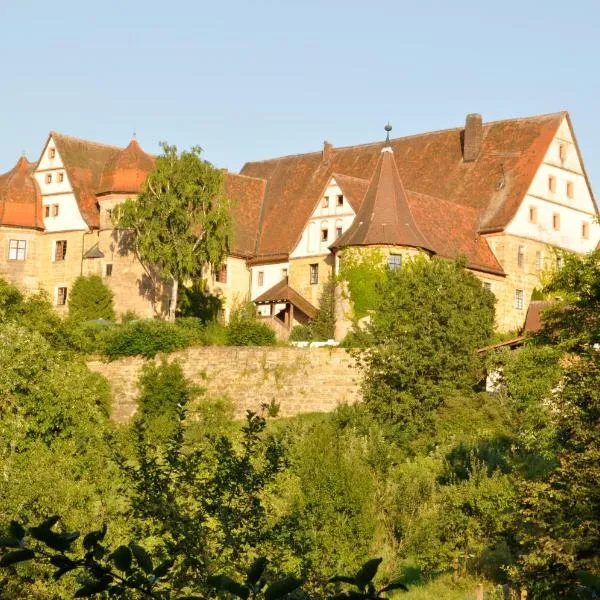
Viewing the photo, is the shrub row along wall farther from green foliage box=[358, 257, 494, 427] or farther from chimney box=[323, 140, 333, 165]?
chimney box=[323, 140, 333, 165]

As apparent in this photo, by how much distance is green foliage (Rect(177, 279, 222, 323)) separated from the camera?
56.2m

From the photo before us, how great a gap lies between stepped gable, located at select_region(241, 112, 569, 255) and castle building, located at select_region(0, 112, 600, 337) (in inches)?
2.7

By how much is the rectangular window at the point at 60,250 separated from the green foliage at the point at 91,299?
210cm

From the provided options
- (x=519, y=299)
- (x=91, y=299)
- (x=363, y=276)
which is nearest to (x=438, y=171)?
(x=519, y=299)

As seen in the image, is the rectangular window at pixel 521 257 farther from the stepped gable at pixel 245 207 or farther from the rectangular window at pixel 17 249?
the rectangular window at pixel 17 249

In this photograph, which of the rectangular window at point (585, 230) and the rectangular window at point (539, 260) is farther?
the rectangular window at point (585, 230)

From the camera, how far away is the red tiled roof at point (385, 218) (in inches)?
2084

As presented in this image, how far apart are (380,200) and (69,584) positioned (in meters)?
32.6

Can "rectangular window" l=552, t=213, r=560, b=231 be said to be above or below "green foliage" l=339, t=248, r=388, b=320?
above

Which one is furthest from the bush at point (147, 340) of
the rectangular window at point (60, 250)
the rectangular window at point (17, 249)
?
the rectangular window at point (17, 249)

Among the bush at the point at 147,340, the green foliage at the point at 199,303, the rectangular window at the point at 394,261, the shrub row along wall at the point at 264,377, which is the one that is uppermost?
the rectangular window at the point at 394,261

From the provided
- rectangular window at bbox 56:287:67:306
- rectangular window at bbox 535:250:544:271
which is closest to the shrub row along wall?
rectangular window at bbox 56:287:67:306

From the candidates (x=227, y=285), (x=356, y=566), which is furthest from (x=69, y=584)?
(x=227, y=285)

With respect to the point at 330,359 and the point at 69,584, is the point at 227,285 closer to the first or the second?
the point at 330,359
